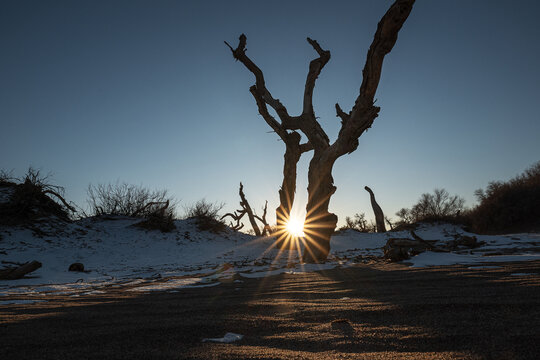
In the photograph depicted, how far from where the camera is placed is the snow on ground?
23.0 feet

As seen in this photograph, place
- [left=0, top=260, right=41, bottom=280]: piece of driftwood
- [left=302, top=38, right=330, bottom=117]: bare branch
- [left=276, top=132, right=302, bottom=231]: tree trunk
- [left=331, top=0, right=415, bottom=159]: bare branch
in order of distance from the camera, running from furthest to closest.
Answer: [left=276, top=132, right=302, bottom=231]: tree trunk
[left=302, top=38, right=330, bottom=117]: bare branch
[left=331, top=0, right=415, bottom=159]: bare branch
[left=0, top=260, right=41, bottom=280]: piece of driftwood

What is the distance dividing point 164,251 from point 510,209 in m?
14.8

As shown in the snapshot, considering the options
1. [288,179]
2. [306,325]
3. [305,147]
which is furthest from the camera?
[288,179]

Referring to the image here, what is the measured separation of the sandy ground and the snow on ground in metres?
2.68

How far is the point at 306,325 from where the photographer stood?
1.85 m

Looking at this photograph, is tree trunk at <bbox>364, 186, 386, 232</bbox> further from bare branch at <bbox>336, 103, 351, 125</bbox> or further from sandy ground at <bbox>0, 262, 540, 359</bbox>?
sandy ground at <bbox>0, 262, 540, 359</bbox>

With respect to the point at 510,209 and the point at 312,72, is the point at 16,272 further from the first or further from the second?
the point at 510,209

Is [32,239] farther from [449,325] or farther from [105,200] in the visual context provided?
[449,325]

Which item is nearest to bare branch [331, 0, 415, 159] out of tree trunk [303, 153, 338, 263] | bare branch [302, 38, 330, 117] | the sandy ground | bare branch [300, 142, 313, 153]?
tree trunk [303, 153, 338, 263]

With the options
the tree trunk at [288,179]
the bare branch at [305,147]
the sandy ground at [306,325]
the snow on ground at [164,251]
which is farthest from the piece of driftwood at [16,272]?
the bare branch at [305,147]

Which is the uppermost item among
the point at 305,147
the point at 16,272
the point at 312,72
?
the point at 312,72

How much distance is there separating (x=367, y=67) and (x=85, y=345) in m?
7.27

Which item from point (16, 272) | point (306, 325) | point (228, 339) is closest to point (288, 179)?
point (16, 272)

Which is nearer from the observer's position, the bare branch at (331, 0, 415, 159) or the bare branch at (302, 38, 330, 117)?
the bare branch at (331, 0, 415, 159)
